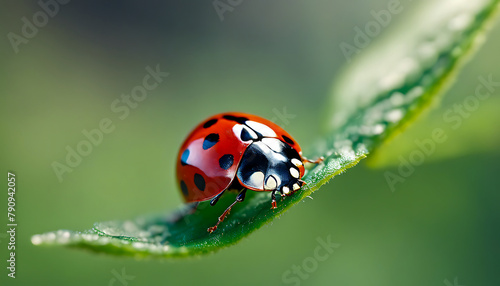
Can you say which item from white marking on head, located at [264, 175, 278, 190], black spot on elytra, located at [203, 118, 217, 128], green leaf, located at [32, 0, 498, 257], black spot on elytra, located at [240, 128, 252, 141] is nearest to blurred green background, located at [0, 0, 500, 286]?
green leaf, located at [32, 0, 498, 257]

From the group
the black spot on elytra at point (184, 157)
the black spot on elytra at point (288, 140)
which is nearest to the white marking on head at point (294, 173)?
the black spot on elytra at point (288, 140)

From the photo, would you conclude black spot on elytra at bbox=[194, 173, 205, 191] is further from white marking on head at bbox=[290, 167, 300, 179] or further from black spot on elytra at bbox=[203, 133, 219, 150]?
white marking on head at bbox=[290, 167, 300, 179]

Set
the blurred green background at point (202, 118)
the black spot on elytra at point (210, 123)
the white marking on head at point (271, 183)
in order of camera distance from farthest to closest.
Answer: the blurred green background at point (202, 118), the black spot on elytra at point (210, 123), the white marking on head at point (271, 183)

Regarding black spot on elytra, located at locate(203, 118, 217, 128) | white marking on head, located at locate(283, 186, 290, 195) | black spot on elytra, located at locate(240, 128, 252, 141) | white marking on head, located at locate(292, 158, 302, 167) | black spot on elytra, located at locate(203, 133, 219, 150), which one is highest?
black spot on elytra, located at locate(203, 118, 217, 128)

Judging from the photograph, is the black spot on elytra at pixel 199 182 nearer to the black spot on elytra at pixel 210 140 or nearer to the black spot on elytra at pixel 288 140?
the black spot on elytra at pixel 210 140

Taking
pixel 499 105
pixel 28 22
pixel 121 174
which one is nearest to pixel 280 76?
pixel 121 174

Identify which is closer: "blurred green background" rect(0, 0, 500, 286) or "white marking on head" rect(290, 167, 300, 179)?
"white marking on head" rect(290, 167, 300, 179)

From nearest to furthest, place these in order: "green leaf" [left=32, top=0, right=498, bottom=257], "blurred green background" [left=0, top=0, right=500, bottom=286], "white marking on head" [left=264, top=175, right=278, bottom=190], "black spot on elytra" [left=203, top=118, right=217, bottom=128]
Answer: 1. "green leaf" [left=32, top=0, right=498, bottom=257]
2. "white marking on head" [left=264, top=175, right=278, bottom=190]
3. "black spot on elytra" [left=203, top=118, right=217, bottom=128]
4. "blurred green background" [left=0, top=0, right=500, bottom=286]

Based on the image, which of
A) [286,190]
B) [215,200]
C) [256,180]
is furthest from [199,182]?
[286,190]

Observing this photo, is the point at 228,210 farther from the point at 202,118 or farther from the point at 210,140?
the point at 202,118
